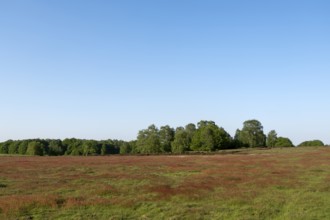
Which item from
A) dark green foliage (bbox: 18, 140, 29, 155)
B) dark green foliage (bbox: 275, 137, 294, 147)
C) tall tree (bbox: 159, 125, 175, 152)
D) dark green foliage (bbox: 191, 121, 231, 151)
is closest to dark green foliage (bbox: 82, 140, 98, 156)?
dark green foliage (bbox: 18, 140, 29, 155)

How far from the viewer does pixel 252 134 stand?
142 metres

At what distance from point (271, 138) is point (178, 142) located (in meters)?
53.3

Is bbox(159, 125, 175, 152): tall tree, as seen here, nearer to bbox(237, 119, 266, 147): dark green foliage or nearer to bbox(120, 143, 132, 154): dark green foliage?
bbox(120, 143, 132, 154): dark green foliage

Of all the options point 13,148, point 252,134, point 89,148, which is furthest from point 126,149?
point 252,134

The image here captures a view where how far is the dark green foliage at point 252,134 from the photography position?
141 m

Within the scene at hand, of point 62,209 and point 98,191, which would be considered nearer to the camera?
point 62,209

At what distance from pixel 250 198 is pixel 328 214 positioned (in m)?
4.95

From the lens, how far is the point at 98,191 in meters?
22.4

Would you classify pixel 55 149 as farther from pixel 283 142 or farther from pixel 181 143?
pixel 283 142

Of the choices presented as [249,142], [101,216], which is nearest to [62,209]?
[101,216]

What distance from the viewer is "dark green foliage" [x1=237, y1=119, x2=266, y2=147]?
141 metres

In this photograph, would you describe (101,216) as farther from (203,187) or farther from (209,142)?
(209,142)

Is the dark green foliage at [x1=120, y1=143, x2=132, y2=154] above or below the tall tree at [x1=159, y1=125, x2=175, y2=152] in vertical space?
below

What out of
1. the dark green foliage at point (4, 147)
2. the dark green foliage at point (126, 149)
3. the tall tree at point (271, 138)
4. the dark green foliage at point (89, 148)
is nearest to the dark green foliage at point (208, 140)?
the tall tree at point (271, 138)
